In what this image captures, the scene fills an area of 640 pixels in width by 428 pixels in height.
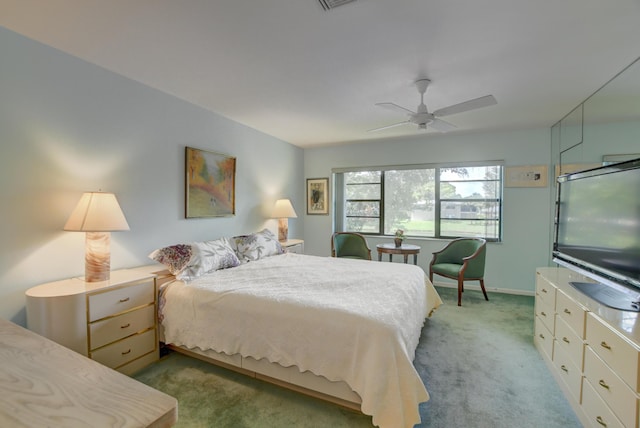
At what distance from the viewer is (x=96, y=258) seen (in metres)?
2.26

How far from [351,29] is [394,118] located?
202cm

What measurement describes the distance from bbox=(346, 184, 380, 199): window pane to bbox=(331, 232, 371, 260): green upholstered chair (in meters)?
1.01

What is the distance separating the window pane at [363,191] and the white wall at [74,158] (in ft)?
9.34

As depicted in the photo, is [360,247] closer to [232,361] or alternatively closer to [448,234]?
[448,234]

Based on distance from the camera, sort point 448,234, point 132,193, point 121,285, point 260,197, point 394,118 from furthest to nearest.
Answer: point 448,234 < point 260,197 < point 394,118 < point 132,193 < point 121,285

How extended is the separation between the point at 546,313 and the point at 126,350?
344 cm

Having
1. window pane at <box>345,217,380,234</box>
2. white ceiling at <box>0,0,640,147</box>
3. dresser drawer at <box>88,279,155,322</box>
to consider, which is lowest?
dresser drawer at <box>88,279,155,322</box>

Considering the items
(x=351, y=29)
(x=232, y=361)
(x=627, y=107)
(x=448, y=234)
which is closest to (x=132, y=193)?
(x=232, y=361)

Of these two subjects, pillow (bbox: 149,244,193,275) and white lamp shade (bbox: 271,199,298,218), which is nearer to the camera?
pillow (bbox: 149,244,193,275)

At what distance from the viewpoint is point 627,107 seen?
3234 millimetres

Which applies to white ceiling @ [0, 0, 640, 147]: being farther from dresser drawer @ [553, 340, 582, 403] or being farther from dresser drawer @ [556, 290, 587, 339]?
dresser drawer @ [553, 340, 582, 403]

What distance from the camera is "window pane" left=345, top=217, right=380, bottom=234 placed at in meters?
5.49

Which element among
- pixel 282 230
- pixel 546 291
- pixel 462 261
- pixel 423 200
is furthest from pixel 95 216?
pixel 423 200

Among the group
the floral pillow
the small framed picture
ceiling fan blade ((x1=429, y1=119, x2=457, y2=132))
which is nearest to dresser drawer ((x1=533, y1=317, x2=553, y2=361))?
ceiling fan blade ((x1=429, y1=119, x2=457, y2=132))
